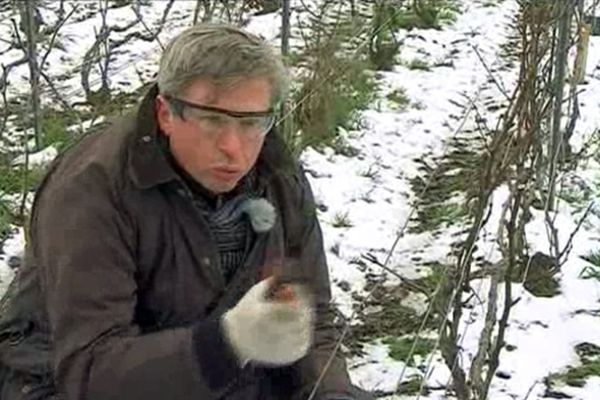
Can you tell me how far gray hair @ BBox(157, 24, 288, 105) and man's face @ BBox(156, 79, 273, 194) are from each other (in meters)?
0.02

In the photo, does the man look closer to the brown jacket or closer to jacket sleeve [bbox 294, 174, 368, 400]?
the brown jacket

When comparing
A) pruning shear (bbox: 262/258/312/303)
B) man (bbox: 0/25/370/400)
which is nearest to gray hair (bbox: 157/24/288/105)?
man (bbox: 0/25/370/400)

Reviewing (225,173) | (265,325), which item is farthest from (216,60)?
(265,325)

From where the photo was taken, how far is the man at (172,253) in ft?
6.42

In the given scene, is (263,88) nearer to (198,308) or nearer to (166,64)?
(166,64)

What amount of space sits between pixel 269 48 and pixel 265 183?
0.30 m

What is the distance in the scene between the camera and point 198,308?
2.16 meters

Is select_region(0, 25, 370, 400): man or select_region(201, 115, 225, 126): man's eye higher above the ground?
select_region(201, 115, 225, 126): man's eye

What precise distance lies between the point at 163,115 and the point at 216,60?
17 centimetres

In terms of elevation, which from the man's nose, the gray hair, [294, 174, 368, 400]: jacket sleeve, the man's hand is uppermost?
the gray hair

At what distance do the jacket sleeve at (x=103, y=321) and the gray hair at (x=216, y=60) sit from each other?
221mm

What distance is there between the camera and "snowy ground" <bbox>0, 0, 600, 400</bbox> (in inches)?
138

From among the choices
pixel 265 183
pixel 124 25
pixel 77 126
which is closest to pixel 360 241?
pixel 77 126

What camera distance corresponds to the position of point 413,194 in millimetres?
4875
